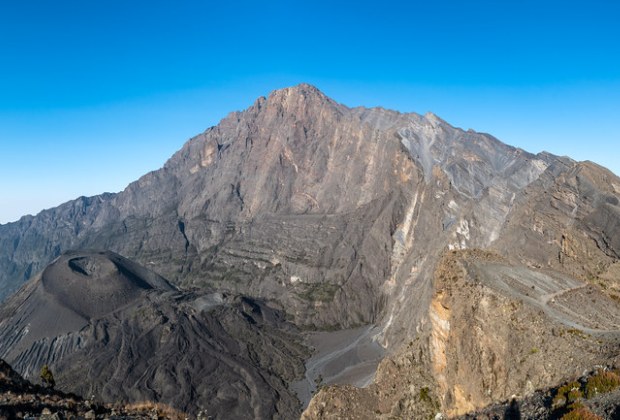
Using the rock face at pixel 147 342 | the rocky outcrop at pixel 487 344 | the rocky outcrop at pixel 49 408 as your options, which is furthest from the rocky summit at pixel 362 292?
the rocky outcrop at pixel 49 408

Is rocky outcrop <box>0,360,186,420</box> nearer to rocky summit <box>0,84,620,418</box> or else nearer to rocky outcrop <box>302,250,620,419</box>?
rocky summit <box>0,84,620,418</box>

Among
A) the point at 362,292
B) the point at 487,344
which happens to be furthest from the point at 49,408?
the point at 362,292

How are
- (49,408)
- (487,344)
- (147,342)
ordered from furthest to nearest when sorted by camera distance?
(147,342) → (487,344) → (49,408)

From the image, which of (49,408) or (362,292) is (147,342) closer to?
(362,292)

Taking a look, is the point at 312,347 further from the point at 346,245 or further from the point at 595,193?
the point at 595,193

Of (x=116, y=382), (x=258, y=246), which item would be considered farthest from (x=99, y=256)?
(x=116, y=382)
